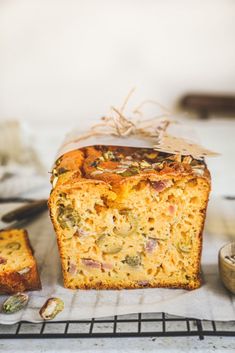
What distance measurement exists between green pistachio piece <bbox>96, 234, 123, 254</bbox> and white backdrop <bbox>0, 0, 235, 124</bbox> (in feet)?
9.44

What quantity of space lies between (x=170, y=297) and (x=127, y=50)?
3116mm

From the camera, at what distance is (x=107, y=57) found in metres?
5.17

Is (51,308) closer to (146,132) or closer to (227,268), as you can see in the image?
(227,268)

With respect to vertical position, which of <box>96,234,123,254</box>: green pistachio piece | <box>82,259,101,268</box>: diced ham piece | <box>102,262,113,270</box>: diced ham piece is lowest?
<box>102,262,113,270</box>: diced ham piece

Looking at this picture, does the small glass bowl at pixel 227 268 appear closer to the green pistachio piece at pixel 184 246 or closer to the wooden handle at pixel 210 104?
the green pistachio piece at pixel 184 246

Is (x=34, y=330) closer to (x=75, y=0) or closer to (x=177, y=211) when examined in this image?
(x=177, y=211)

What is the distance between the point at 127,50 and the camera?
16.9ft

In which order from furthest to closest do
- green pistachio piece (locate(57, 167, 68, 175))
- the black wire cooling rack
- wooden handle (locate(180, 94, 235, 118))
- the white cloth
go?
wooden handle (locate(180, 94, 235, 118)) < green pistachio piece (locate(57, 167, 68, 175)) < the white cloth < the black wire cooling rack

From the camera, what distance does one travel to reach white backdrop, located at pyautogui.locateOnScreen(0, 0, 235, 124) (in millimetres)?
5035

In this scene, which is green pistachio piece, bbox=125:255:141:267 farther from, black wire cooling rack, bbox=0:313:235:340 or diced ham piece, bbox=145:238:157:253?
black wire cooling rack, bbox=0:313:235:340

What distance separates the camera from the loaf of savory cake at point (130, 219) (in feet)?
7.95

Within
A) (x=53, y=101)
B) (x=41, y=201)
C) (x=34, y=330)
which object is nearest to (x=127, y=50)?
(x=53, y=101)

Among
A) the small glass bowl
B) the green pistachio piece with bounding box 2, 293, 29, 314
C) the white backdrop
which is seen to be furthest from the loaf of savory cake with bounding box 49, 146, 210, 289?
the white backdrop

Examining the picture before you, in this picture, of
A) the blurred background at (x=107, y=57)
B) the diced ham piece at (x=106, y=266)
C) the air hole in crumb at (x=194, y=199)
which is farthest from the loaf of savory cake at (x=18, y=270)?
the blurred background at (x=107, y=57)
